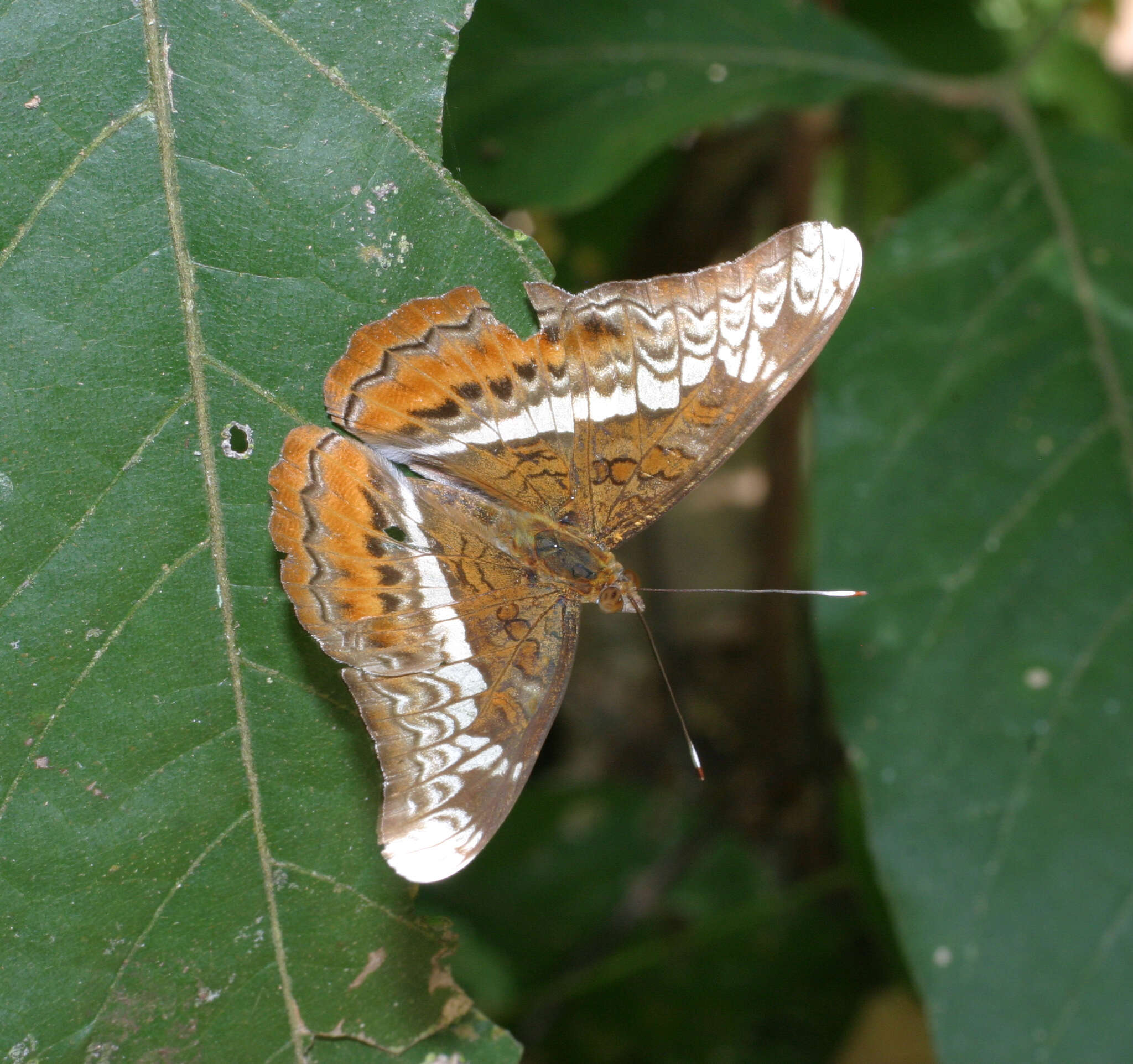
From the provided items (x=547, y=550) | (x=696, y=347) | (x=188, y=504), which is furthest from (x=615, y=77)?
(x=188, y=504)

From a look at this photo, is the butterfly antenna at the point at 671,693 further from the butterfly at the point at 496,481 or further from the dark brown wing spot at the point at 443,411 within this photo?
the dark brown wing spot at the point at 443,411

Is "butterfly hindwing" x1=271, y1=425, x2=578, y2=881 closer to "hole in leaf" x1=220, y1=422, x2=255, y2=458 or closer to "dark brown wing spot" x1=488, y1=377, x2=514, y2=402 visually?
"hole in leaf" x1=220, y1=422, x2=255, y2=458

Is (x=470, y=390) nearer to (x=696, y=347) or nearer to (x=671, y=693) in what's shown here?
(x=696, y=347)

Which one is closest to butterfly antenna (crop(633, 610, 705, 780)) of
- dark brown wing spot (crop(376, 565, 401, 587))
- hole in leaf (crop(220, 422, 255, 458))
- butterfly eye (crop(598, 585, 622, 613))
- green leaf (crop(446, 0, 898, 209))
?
butterfly eye (crop(598, 585, 622, 613))

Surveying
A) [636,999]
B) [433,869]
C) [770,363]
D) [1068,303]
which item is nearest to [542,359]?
[770,363]

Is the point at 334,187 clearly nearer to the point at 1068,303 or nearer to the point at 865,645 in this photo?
the point at 865,645

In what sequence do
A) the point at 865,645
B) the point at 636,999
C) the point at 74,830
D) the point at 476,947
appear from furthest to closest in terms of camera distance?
the point at 636,999, the point at 476,947, the point at 865,645, the point at 74,830

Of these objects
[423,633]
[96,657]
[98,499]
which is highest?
[98,499]
